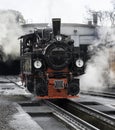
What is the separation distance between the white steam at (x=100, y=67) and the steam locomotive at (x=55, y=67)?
832 centimetres

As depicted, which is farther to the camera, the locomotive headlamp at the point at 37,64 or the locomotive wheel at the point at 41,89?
the locomotive headlamp at the point at 37,64

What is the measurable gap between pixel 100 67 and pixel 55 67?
9.52 meters

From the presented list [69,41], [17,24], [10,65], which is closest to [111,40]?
[69,41]

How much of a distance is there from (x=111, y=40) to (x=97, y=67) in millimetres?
1767

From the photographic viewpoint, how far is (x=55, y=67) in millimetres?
14852

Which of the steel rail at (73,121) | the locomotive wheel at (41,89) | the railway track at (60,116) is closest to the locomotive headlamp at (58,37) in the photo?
the locomotive wheel at (41,89)

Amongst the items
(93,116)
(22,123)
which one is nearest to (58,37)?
(93,116)

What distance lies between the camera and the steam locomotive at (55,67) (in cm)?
1457

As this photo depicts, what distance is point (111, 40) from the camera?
23.4 m

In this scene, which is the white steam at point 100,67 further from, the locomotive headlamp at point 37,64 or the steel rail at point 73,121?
the steel rail at point 73,121

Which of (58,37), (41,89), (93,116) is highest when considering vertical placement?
(58,37)

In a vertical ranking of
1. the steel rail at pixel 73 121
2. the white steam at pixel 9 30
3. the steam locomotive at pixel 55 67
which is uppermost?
the white steam at pixel 9 30

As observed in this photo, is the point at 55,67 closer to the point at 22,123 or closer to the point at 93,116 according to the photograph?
the point at 93,116

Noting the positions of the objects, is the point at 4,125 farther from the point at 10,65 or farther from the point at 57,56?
the point at 10,65
